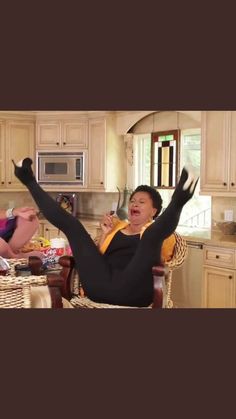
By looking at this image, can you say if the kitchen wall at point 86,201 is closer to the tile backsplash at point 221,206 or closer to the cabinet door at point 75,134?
the cabinet door at point 75,134

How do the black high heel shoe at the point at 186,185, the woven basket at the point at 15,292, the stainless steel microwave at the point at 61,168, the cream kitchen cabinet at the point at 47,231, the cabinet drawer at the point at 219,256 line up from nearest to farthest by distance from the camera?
the woven basket at the point at 15,292, the black high heel shoe at the point at 186,185, the cabinet drawer at the point at 219,256, the cream kitchen cabinet at the point at 47,231, the stainless steel microwave at the point at 61,168

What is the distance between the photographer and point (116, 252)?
2.06m

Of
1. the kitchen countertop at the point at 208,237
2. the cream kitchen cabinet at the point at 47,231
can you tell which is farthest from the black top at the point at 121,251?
the cream kitchen cabinet at the point at 47,231

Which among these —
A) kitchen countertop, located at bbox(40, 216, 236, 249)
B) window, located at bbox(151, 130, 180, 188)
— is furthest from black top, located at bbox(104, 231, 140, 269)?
window, located at bbox(151, 130, 180, 188)

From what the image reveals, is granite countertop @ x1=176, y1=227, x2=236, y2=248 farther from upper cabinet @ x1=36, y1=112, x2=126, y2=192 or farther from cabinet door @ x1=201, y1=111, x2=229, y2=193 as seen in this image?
upper cabinet @ x1=36, y1=112, x2=126, y2=192

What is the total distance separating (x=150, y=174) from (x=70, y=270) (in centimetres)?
240

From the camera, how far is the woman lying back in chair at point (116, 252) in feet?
6.09

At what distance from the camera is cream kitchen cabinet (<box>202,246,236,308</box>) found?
9.89ft

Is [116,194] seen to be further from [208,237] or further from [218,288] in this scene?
[218,288]

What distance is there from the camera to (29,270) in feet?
6.81

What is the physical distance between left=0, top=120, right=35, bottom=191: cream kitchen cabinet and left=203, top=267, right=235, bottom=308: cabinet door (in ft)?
7.26

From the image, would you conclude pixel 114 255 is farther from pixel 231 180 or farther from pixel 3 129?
pixel 3 129

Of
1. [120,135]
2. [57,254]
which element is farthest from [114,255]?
[120,135]

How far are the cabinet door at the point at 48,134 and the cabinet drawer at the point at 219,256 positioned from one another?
6.65 feet
